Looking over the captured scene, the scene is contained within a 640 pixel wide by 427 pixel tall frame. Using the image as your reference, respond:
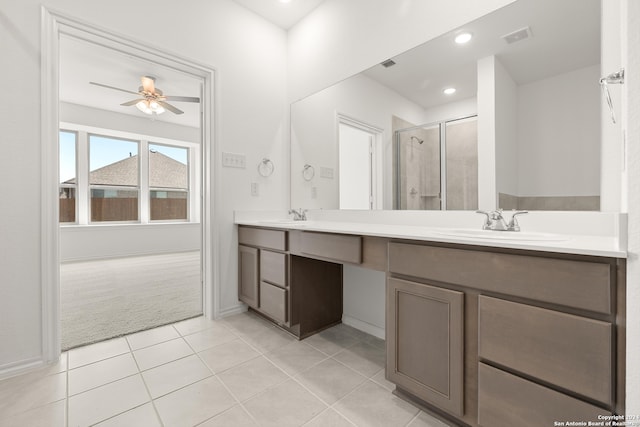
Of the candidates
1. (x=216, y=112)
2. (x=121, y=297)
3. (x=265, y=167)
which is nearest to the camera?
(x=216, y=112)

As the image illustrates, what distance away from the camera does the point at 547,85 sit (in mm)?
1326

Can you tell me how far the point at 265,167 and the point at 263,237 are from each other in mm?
791

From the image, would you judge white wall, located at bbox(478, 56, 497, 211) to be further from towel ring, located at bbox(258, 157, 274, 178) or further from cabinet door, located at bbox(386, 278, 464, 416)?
towel ring, located at bbox(258, 157, 274, 178)

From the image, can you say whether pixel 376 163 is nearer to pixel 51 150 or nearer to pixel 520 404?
pixel 520 404

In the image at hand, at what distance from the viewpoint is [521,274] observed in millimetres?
903

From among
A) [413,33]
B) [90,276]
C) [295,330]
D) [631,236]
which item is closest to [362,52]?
[413,33]

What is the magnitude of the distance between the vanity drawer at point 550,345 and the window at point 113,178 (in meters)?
6.11

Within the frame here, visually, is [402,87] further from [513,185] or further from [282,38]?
[282,38]

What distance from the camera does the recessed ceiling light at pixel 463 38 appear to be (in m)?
1.56

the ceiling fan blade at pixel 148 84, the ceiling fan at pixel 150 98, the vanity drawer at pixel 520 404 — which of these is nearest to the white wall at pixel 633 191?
the vanity drawer at pixel 520 404

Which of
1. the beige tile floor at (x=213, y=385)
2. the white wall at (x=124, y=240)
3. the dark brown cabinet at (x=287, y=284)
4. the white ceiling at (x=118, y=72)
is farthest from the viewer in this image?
the white wall at (x=124, y=240)

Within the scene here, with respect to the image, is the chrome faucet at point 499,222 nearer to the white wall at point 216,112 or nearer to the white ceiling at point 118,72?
the white wall at point 216,112

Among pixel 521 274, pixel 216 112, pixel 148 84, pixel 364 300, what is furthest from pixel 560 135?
pixel 148 84

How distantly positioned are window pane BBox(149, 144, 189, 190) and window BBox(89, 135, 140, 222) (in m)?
0.27
